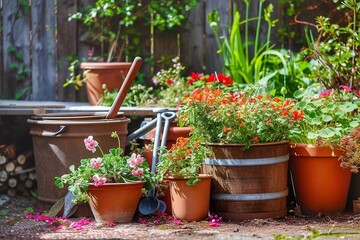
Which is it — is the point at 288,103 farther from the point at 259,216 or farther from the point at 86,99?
the point at 86,99

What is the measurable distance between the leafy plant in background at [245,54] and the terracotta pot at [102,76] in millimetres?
772

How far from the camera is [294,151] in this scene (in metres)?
5.07

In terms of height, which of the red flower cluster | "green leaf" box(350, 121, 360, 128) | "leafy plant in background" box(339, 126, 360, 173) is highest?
the red flower cluster

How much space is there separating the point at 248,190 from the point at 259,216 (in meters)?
0.17

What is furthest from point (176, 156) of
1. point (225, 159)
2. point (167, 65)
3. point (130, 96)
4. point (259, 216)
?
point (167, 65)

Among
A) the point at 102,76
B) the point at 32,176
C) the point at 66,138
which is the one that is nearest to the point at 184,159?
the point at 66,138

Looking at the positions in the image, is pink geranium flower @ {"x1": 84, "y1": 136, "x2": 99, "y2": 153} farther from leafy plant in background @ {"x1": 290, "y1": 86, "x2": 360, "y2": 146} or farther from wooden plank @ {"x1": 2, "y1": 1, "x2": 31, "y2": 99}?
wooden plank @ {"x1": 2, "y1": 1, "x2": 31, "y2": 99}

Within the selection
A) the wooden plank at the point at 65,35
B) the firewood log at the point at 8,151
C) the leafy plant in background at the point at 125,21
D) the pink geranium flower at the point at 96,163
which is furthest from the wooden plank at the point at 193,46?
the pink geranium flower at the point at 96,163

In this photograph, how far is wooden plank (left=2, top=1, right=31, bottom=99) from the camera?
675 cm

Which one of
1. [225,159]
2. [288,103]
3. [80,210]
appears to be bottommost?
[80,210]

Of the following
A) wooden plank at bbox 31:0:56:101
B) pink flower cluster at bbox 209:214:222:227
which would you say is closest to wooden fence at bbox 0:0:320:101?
wooden plank at bbox 31:0:56:101

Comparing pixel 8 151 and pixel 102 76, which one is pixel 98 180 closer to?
pixel 8 151

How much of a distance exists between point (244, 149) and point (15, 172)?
1.83 metres

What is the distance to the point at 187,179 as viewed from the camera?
15.7 feet
